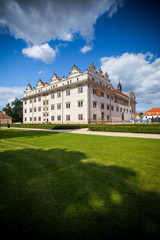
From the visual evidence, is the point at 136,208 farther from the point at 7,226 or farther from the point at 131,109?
the point at 131,109

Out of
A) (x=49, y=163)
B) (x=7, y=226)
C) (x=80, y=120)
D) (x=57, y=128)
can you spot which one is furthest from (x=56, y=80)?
(x=7, y=226)

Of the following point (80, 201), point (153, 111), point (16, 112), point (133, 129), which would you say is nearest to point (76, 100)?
point (133, 129)

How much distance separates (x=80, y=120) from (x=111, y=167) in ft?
80.5

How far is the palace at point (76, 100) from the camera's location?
2761cm

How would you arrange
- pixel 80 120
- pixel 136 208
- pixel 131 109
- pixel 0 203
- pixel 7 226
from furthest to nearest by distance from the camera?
1. pixel 131 109
2. pixel 80 120
3. pixel 0 203
4. pixel 136 208
5. pixel 7 226

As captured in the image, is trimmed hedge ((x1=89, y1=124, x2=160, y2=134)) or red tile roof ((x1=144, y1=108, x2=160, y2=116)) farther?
red tile roof ((x1=144, y1=108, x2=160, y2=116))

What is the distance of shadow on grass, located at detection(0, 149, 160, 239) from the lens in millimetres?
1538

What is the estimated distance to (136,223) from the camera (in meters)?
1.63

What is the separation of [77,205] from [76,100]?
2771 cm

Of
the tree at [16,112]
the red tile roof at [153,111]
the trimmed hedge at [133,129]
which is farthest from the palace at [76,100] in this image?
the red tile roof at [153,111]

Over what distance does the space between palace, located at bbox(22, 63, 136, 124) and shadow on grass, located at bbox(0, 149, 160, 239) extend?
2383 centimetres

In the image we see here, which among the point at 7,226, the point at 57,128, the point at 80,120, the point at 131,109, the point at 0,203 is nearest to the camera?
the point at 7,226

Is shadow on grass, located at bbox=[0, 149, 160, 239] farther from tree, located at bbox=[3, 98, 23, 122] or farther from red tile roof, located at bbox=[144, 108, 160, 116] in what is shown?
red tile roof, located at bbox=[144, 108, 160, 116]

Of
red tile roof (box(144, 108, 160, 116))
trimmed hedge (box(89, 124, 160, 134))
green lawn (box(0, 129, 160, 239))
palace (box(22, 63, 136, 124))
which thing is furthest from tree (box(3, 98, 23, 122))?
red tile roof (box(144, 108, 160, 116))
